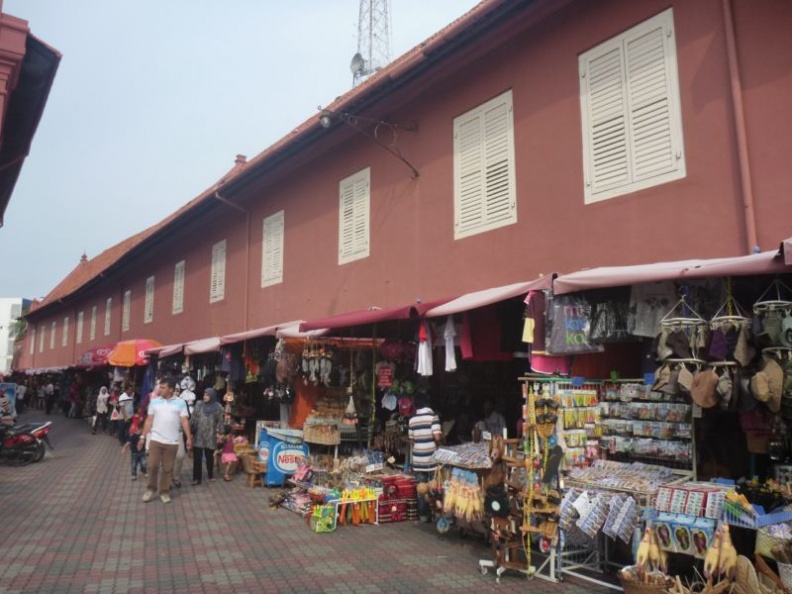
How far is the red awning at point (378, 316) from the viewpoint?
7.46m

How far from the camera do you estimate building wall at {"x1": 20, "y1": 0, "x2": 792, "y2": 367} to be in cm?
587

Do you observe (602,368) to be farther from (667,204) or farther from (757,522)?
(757,522)

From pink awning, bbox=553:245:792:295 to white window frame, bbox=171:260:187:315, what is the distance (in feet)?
52.6

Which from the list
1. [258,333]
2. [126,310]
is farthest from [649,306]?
[126,310]

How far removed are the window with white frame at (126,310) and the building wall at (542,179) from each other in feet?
45.7

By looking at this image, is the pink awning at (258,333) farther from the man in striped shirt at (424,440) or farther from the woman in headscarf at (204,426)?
the man in striped shirt at (424,440)

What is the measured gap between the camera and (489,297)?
6.68 metres

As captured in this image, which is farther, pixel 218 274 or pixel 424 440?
pixel 218 274

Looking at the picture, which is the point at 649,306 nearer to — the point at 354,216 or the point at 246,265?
the point at 354,216

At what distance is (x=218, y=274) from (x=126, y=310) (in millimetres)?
11067

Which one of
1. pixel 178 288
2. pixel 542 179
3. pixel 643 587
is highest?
pixel 178 288

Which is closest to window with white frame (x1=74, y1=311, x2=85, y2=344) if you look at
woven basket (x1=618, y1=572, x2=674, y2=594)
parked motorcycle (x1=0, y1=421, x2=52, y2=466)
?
parked motorcycle (x1=0, y1=421, x2=52, y2=466)

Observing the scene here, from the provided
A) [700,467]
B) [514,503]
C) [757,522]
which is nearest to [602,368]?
[700,467]

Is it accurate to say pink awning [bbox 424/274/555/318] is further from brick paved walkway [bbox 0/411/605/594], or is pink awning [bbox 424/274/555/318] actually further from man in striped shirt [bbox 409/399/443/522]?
brick paved walkway [bbox 0/411/605/594]
